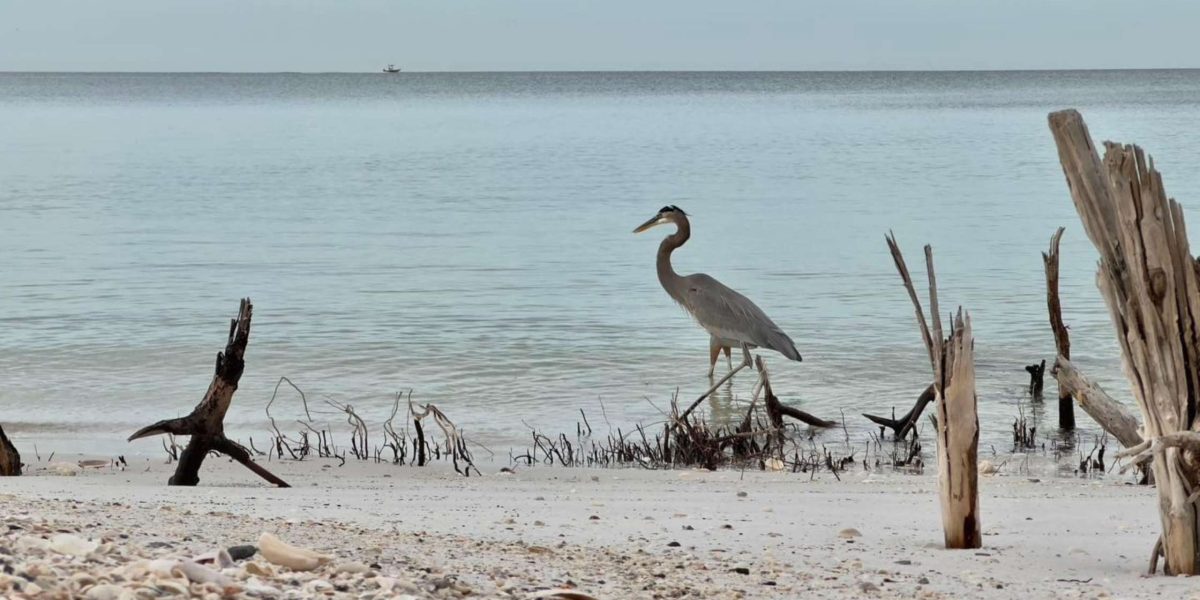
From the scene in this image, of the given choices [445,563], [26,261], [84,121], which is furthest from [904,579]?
[84,121]

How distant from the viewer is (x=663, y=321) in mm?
15453

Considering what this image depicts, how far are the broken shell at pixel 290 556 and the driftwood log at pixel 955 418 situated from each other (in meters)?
2.16

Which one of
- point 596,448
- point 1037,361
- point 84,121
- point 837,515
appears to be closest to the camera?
point 837,515

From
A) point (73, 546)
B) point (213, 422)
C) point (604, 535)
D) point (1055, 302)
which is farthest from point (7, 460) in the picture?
point (1055, 302)

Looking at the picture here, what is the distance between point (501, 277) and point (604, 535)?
45.0 ft

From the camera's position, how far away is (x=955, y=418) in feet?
17.2

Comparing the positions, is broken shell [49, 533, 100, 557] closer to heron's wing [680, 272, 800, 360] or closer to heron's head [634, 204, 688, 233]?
heron's wing [680, 272, 800, 360]

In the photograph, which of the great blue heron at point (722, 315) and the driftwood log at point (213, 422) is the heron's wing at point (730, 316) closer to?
the great blue heron at point (722, 315)

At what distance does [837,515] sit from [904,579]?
4.52 feet

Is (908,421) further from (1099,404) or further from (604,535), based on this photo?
(1099,404)

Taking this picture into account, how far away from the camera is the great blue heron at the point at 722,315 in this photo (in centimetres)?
1232

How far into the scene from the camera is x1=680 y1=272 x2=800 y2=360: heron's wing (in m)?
12.3

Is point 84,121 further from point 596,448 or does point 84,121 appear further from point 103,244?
point 596,448

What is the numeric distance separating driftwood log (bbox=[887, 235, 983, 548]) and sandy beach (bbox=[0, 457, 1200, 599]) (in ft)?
0.41
